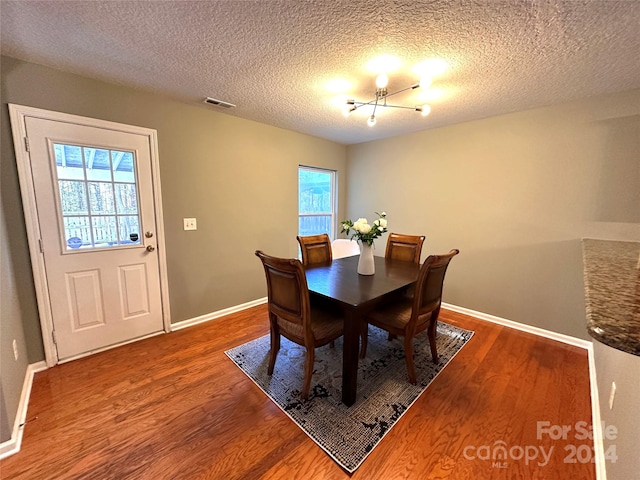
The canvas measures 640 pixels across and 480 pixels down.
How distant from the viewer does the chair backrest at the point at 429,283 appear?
1.71 meters

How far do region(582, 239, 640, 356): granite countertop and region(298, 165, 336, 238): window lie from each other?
3.24 meters

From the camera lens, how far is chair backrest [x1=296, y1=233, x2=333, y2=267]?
104 inches

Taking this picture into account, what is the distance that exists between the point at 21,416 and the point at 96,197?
157 centimetres

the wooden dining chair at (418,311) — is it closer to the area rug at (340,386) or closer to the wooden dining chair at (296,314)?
the area rug at (340,386)

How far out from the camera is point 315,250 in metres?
2.72

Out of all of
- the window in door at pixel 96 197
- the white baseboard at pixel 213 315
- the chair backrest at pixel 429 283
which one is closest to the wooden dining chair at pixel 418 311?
the chair backrest at pixel 429 283

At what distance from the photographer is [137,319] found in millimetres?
2436

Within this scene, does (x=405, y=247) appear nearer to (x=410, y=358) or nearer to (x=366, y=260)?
(x=366, y=260)

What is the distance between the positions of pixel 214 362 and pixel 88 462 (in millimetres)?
892

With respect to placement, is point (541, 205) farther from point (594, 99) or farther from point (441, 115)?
point (441, 115)

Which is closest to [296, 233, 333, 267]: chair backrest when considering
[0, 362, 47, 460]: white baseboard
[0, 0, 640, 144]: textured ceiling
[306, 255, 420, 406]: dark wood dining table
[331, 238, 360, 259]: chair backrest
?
[306, 255, 420, 406]: dark wood dining table

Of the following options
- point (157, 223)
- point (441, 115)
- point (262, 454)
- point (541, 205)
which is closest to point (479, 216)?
point (541, 205)

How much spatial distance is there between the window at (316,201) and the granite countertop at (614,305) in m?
3.24

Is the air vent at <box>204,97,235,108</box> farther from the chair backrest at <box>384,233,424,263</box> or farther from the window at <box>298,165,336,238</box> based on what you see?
the chair backrest at <box>384,233,424,263</box>
